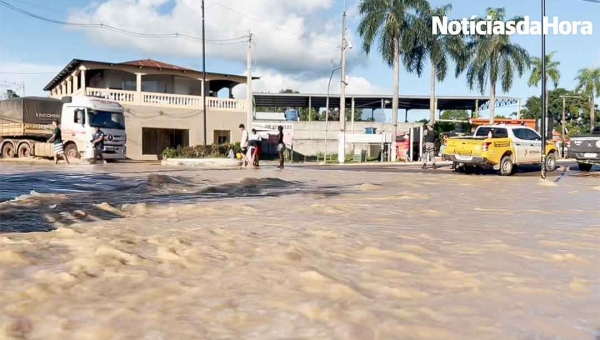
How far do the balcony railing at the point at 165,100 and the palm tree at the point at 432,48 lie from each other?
12157 millimetres

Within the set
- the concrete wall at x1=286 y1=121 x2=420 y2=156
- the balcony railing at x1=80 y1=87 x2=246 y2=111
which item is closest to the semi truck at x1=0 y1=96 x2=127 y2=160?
the balcony railing at x1=80 y1=87 x2=246 y2=111

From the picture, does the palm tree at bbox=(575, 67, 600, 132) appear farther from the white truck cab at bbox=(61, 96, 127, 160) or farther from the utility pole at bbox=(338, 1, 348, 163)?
the white truck cab at bbox=(61, 96, 127, 160)

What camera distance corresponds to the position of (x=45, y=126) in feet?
88.1

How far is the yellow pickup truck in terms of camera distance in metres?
17.8

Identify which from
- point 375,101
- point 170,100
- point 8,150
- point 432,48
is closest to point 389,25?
point 432,48

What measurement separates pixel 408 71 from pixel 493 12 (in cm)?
970

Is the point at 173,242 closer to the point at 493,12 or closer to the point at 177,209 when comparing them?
the point at 177,209

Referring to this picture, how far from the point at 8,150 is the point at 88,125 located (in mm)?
6342

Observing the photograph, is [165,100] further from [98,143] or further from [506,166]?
[506,166]

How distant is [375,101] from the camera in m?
55.1

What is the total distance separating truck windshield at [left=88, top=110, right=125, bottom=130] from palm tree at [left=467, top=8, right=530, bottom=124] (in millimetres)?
27205

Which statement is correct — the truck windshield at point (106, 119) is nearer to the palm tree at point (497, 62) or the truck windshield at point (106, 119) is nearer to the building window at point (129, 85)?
the building window at point (129, 85)

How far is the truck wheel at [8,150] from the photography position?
1037 inches

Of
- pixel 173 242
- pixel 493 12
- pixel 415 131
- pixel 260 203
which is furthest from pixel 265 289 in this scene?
pixel 493 12
